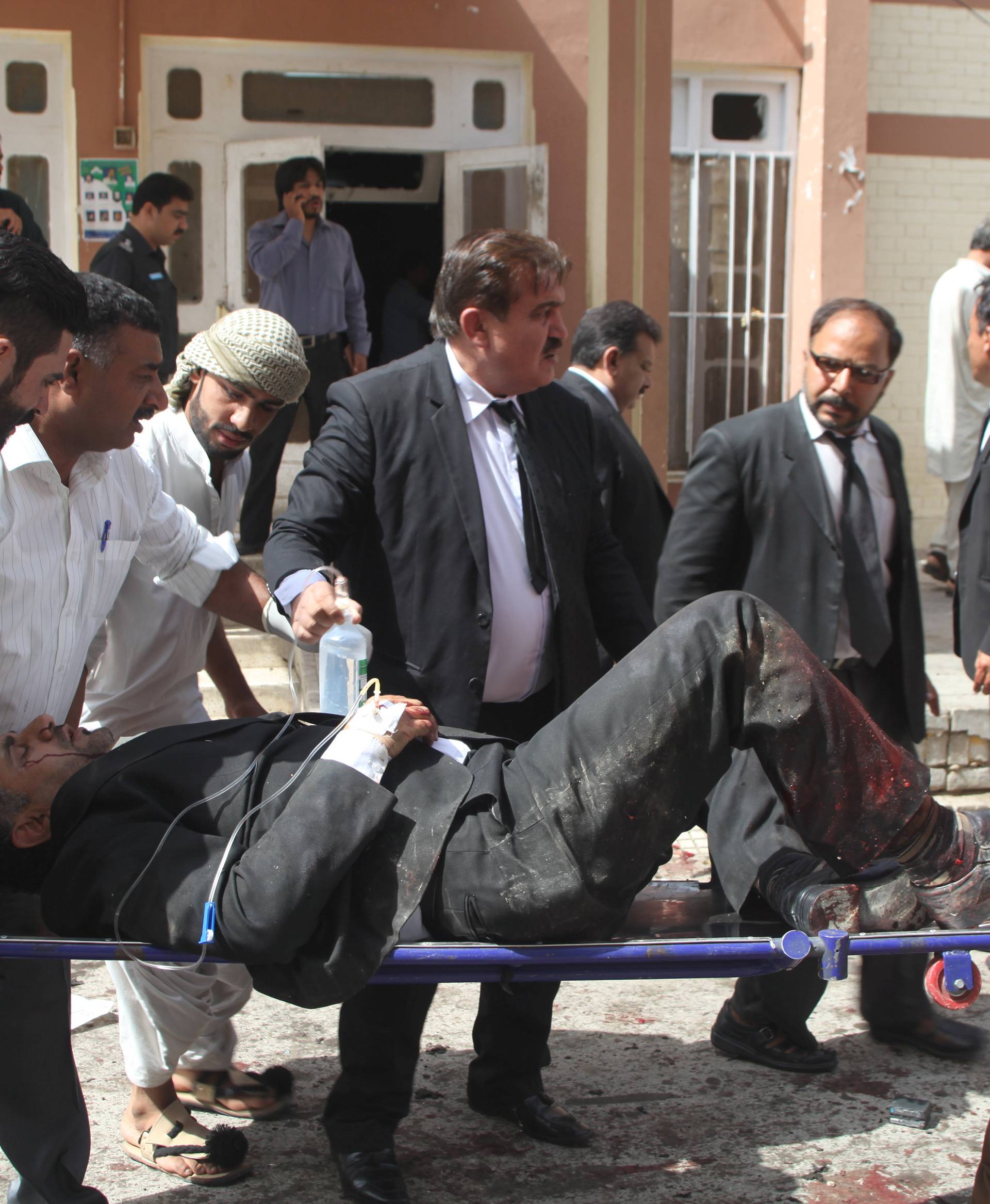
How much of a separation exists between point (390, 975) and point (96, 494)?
1.29 metres

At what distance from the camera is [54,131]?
27.9 ft

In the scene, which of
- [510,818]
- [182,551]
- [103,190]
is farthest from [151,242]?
[510,818]

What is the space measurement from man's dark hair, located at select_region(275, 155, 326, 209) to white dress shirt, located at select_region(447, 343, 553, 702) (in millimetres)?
4779

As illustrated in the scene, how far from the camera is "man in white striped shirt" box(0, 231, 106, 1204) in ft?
7.84

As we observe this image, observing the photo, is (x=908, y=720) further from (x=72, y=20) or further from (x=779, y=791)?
(x=72, y=20)

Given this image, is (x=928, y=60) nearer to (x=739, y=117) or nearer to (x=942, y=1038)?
(x=739, y=117)

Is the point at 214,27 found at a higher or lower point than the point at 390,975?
higher

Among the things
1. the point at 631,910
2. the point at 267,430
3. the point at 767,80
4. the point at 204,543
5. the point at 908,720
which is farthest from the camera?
the point at 767,80

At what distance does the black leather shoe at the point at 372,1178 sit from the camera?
2820 millimetres

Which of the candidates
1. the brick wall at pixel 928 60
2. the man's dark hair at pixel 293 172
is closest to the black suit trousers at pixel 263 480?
the man's dark hair at pixel 293 172

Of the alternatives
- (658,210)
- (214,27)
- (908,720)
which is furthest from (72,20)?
(908,720)

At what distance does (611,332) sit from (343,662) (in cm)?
253

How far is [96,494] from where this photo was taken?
9.73 ft

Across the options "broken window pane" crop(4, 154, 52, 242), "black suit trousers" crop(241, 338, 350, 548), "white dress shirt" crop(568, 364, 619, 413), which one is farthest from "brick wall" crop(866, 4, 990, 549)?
"broken window pane" crop(4, 154, 52, 242)
